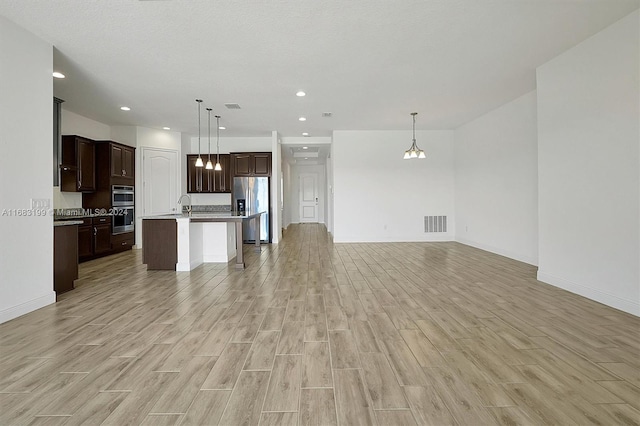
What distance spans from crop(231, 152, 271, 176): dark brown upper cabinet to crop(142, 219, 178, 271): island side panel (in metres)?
3.34

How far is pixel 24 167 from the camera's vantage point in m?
2.96

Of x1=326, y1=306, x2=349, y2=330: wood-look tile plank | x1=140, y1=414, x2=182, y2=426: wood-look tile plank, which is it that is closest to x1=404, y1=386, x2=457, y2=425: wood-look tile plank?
x1=326, y1=306, x2=349, y2=330: wood-look tile plank

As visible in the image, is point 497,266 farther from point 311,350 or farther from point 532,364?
point 311,350

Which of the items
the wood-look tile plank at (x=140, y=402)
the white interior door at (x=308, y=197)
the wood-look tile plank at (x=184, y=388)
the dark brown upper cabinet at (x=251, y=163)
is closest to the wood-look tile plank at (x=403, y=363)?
the wood-look tile plank at (x=184, y=388)

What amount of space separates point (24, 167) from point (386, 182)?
6.71 metres

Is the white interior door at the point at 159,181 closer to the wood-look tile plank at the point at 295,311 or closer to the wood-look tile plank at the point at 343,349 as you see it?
the wood-look tile plank at the point at 295,311

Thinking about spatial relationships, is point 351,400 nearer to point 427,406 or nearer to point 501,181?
point 427,406

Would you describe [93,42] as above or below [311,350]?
above

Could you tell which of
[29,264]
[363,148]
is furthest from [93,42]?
[363,148]

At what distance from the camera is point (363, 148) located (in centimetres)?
762

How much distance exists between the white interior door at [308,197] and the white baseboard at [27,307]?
10903mm

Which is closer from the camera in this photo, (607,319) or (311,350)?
(311,350)

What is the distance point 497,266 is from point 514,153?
2.15m

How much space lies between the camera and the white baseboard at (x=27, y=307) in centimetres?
271
